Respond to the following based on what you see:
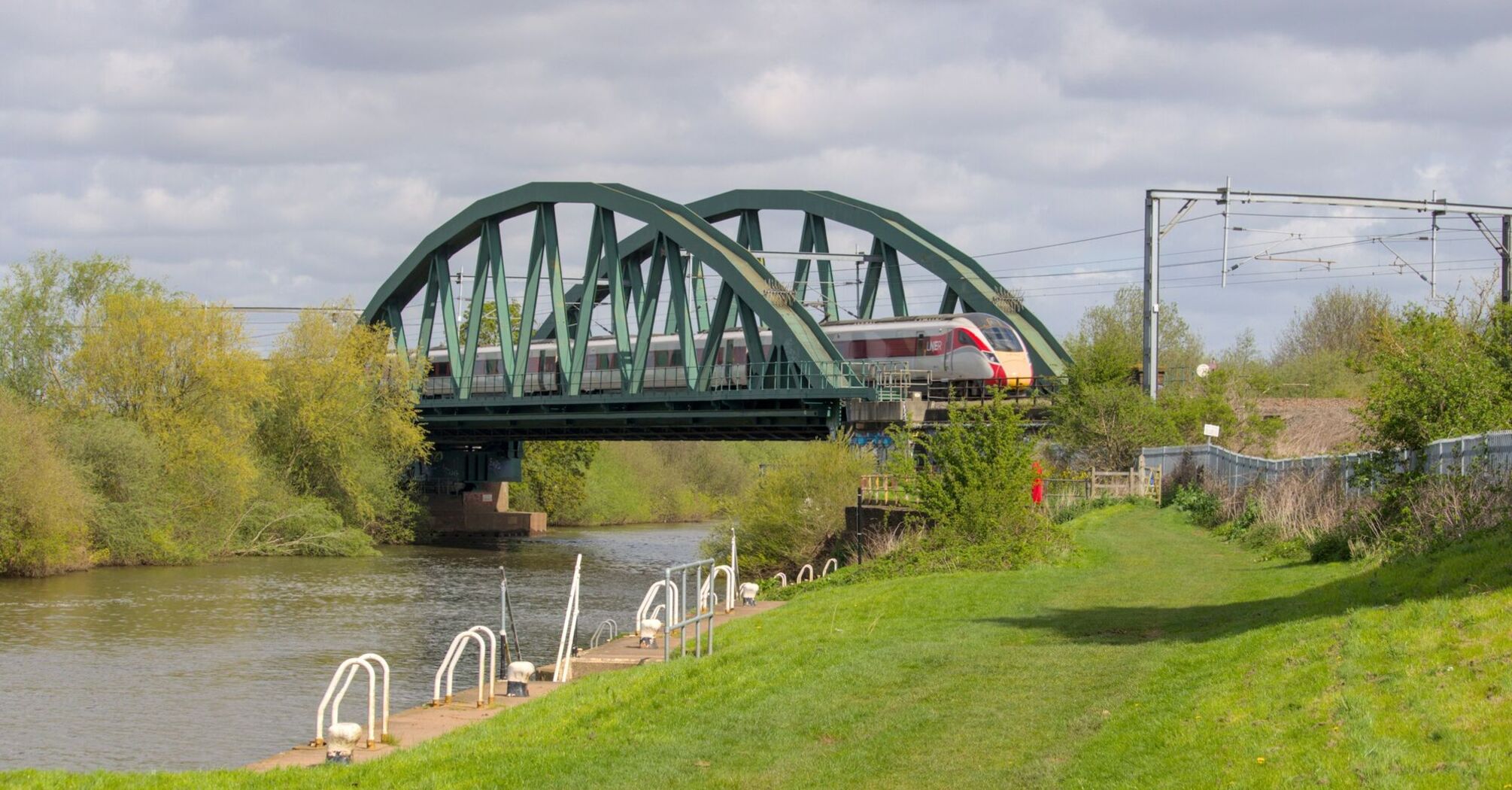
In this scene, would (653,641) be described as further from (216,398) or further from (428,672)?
(216,398)

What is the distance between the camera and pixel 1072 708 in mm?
12258

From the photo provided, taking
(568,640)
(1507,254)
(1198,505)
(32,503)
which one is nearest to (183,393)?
(32,503)

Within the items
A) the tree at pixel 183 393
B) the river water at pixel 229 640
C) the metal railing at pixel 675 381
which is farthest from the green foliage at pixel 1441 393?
the tree at pixel 183 393

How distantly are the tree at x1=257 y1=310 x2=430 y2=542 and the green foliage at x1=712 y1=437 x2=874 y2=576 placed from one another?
22.9 metres

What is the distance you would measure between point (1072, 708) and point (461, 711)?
25.7ft

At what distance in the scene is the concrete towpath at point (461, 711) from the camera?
1373 centimetres

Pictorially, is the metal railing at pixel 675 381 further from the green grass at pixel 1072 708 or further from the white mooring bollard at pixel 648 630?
the green grass at pixel 1072 708

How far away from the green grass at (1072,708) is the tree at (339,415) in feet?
152

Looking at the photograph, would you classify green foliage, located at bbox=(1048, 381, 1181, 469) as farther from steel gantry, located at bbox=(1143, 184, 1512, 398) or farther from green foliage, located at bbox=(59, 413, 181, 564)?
green foliage, located at bbox=(59, 413, 181, 564)

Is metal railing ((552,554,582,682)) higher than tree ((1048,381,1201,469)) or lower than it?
lower

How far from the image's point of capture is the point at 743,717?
13242 millimetres

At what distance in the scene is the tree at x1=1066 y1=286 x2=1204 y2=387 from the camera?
51.4 meters

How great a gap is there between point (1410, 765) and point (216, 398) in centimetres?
5226

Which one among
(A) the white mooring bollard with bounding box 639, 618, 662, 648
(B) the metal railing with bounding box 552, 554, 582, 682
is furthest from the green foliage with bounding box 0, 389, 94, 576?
(B) the metal railing with bounding box 552, 554, 582, 682
